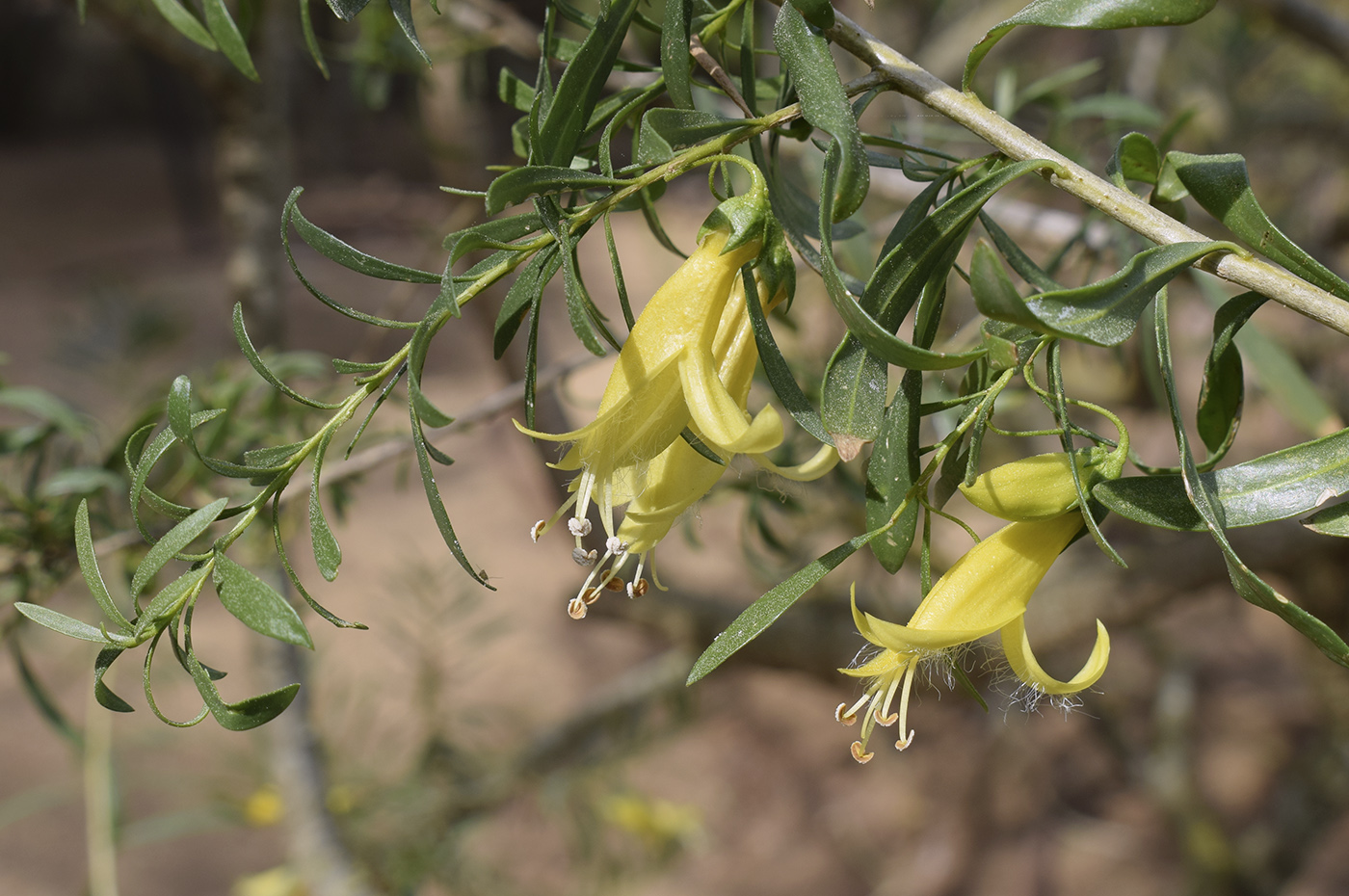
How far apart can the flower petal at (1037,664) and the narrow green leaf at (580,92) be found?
18cm

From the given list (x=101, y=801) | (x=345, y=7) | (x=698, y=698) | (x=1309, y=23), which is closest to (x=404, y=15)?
(x=345, y=7)

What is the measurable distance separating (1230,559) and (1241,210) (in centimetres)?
9

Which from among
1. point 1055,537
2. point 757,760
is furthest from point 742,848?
point 1055,537

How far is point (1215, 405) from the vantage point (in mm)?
281

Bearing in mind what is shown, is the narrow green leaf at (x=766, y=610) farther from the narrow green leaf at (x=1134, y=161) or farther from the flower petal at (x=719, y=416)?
the narrow green leaf at (x=1134, y=161)

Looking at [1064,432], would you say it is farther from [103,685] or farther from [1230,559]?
[103,685]

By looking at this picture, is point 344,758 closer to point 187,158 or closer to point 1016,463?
point 1016,463

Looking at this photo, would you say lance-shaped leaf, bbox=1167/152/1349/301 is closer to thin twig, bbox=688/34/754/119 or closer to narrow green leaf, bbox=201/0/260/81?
thin twig, bbox=688/34/754/119

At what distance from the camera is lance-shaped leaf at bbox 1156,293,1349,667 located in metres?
0.22

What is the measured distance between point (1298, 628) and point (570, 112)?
0.72ft

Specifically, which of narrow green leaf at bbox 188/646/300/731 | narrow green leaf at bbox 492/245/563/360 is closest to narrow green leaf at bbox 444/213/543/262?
narrow green leaf at bbox 492/245/563/360

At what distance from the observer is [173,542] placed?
223 mm

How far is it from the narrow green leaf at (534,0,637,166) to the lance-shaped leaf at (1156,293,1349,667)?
0.15 m

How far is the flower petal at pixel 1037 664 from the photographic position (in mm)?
244
